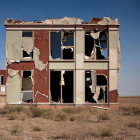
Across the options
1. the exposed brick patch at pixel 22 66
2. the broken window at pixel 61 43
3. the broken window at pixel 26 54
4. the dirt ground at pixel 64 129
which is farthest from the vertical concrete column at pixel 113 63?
the broken window at pixel 26 54

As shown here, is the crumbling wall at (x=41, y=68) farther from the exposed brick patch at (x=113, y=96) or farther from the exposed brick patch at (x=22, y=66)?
the exposed brick patch at (x=113, y=96)

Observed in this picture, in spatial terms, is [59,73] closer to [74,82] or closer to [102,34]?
[74,82]

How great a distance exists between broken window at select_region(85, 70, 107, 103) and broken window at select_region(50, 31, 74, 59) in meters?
2.76

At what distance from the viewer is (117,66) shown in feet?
65.9

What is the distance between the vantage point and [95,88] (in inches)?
781

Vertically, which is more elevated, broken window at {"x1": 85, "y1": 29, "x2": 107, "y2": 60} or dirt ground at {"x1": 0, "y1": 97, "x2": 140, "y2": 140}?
broken window at {"x1": 85, "y1": 29, "x2": 107, "y2": 60}

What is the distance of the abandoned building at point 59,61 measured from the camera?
1956 centimetres

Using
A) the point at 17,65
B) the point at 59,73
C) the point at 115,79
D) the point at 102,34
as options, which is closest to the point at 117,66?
the point at 115,79

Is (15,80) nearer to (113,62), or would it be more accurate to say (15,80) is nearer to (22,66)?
(22,66)

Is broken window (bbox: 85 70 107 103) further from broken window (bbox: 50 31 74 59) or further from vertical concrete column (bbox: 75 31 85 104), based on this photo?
broken window (bbox: 50 31 74 59)

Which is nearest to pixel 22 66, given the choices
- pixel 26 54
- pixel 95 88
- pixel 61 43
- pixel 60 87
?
pixel 26 54

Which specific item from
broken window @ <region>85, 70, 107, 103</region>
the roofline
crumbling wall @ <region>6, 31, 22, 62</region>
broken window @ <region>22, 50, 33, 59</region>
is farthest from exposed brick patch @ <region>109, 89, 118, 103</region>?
crumbling wall @ <region>6, 31, 22, 62</region>

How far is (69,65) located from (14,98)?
5361mm

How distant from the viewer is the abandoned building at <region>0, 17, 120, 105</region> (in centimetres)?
1956
